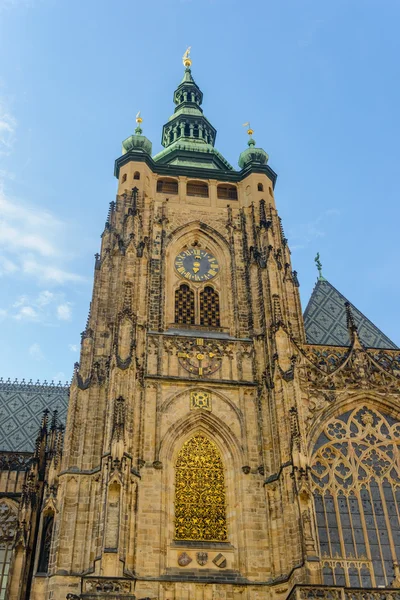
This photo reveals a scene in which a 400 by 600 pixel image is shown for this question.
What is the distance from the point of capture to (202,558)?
779 inches

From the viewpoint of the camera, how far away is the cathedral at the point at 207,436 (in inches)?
755

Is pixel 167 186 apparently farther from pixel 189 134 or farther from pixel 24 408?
pixel 24 408

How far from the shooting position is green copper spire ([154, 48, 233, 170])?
32.4 meters

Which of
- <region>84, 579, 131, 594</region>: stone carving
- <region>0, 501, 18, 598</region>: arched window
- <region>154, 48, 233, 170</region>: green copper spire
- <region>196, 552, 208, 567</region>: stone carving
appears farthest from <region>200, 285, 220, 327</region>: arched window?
<region>84, 579, 131, 594</region>: stone carving

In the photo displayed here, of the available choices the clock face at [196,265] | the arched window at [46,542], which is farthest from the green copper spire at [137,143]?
the arched window at [46,542]

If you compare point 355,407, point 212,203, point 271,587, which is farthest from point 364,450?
point 212,203

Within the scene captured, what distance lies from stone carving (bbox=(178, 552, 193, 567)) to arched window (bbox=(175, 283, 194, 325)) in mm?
8198

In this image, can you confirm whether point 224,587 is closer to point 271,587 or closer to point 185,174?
point 271,587

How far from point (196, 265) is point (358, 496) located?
10.4m

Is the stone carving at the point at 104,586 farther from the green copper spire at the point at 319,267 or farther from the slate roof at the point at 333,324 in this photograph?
the green copper spire at the point at 319,267

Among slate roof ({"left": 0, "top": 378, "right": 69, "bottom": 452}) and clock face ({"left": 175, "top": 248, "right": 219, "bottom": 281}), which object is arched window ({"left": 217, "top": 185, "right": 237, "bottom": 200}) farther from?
slate roof ({"left": 0, "top": 378, "right": 69, "bottom": 452})

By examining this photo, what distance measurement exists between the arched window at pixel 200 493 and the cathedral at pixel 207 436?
4 centimetres

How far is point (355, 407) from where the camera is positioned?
917 inches

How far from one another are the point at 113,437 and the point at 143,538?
2.83 meters
